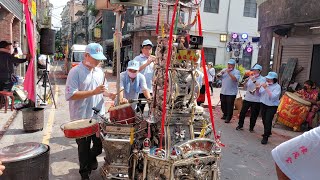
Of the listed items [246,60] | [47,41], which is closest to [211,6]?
[246,60]

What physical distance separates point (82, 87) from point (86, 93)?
23 cm

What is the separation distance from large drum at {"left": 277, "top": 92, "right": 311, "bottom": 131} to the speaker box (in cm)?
681

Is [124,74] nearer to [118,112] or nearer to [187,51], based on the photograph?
[118,112]

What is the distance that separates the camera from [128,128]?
395cm

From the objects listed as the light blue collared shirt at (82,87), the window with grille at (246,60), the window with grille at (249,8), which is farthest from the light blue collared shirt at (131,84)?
the window with grille at (249,8)

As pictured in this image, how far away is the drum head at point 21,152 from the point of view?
10.6 ft

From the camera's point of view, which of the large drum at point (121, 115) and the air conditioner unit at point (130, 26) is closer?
the large drum at point (121, 115)

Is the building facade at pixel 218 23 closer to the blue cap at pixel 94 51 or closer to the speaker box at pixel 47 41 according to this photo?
the speaker box at pixel 47 41

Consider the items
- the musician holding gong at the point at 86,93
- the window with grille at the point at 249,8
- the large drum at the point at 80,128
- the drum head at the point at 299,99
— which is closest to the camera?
the large drum at the point at 80,128

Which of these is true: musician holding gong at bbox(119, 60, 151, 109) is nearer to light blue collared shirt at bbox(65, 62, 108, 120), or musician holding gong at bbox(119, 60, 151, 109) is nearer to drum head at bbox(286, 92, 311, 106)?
light blue collared shirt at bbox(65, 62, 108, 120)

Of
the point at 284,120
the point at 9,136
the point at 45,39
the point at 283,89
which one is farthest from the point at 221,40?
the point at 9,136

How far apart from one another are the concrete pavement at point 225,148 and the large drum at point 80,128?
3.37 ft

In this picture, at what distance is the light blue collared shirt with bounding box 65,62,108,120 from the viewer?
163 inches

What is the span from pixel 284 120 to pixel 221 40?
50.3ft
